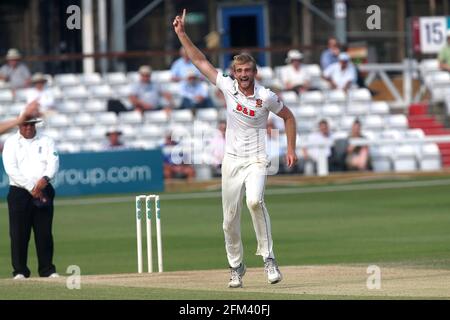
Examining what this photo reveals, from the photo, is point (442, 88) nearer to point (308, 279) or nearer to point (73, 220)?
point (73, 220)

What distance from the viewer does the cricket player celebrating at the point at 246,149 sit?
43.7ft

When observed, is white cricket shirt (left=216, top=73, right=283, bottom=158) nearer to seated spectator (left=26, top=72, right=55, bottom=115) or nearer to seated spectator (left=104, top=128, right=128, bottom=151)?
seated spectator (left=104, top=128, right=128, bottom=151)

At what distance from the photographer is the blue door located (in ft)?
118

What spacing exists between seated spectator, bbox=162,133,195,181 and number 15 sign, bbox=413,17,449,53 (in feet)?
23.3

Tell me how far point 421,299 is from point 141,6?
77.8 ft

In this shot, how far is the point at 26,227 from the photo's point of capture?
1641 cm

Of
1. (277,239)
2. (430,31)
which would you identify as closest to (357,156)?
(430,31)

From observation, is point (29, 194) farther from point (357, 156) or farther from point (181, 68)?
point (181, 68)

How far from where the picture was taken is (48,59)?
31906 millimetres

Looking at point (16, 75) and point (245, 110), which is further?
point (16, 75)

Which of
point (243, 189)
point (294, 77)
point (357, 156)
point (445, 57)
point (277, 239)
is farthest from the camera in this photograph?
point (445, 57)

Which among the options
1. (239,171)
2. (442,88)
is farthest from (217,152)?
(239,171)

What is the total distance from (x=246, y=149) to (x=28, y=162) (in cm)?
378

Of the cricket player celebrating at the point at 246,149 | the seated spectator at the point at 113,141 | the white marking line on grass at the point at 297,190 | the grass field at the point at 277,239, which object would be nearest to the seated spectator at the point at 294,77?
the grass field at the point at 277,239
